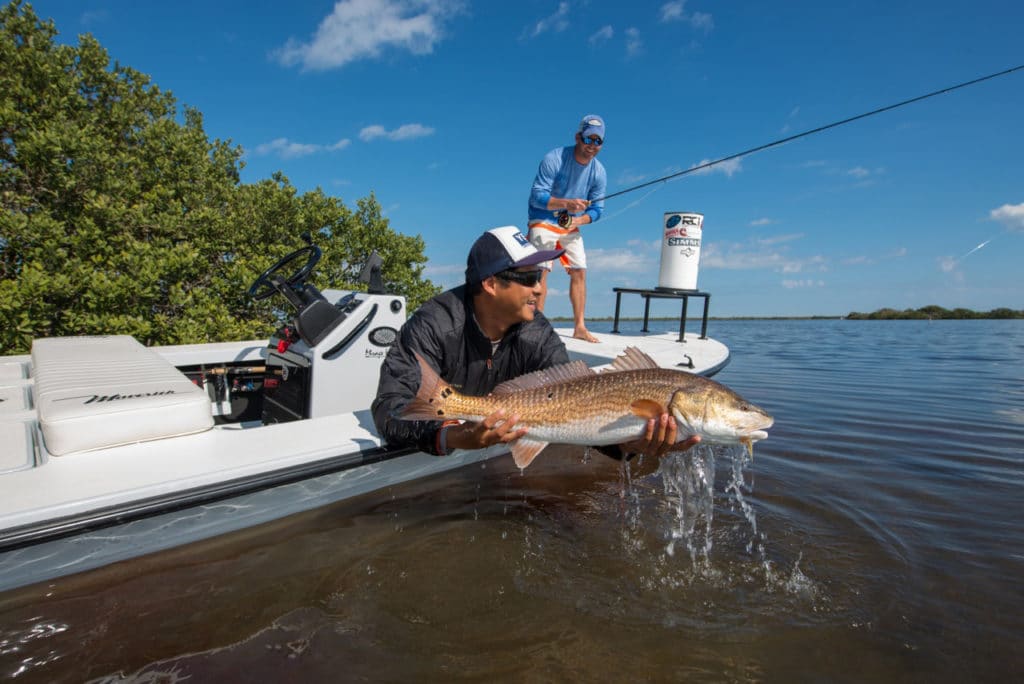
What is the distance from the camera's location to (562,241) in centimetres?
823

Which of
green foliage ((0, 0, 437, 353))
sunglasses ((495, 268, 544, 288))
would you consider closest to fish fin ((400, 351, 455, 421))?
sunglasses ((495, 268, 544, 288))

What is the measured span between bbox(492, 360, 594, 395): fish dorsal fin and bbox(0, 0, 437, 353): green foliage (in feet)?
25.7

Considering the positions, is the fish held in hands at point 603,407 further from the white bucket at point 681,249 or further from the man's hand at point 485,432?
the white bucket at point 681,249

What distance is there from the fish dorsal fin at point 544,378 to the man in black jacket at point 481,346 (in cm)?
26

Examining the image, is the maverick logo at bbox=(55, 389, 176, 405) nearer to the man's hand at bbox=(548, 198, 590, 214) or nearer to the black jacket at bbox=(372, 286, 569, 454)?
the black jacket at bbox=(372, 286, 569, 454)

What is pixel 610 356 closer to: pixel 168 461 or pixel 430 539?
pixel 430 539

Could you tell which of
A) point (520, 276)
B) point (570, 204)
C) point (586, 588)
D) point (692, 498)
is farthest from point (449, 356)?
point (570, 204)

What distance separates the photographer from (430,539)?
3.70 m

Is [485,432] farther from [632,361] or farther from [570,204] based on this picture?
[570,204]

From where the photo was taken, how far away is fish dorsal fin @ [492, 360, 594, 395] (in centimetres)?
323

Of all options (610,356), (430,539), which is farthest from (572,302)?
(430,539)

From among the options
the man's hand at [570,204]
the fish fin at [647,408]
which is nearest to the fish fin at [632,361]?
the fish fin at [647,408]

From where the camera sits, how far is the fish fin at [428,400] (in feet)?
9.46

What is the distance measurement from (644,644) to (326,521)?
256 cm
